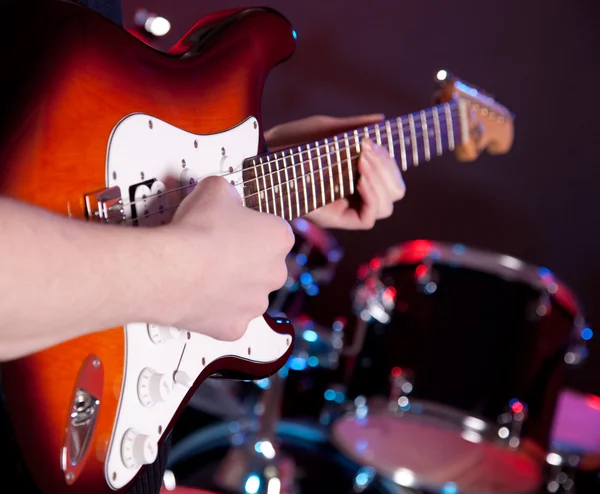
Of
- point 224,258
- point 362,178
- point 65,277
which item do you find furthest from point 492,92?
point 65,277

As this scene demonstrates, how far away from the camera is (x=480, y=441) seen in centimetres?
193

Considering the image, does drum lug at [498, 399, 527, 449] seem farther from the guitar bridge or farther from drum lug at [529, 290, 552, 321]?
the guitar bridge

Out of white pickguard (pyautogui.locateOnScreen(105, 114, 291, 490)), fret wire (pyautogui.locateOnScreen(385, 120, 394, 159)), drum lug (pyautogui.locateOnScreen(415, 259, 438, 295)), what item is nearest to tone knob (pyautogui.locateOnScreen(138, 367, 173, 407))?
white pickguard (pyautogui.locateOnScreen(105, 114, 291, 490))

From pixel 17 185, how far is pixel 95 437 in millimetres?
266

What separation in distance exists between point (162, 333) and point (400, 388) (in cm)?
136

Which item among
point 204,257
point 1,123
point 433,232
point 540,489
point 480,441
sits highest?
point 1,123

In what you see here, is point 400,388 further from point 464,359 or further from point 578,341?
point 578,341

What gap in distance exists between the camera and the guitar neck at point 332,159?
36.4 inches

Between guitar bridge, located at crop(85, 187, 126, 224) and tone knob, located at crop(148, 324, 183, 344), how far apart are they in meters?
0.12

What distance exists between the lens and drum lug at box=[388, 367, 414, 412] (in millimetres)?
1971

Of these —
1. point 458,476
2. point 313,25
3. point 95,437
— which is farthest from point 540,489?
point 313,25

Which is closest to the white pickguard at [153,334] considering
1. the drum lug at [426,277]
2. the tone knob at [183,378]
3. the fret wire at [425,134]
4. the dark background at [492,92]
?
the tone knob at [183,378]

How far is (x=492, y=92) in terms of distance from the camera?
2.71m

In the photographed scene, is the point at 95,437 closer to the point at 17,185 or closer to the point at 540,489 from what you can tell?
the point at 17,185
